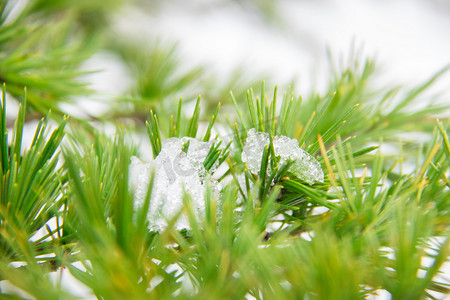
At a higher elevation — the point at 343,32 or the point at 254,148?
the point at 343,32

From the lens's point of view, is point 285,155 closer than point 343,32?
Yes

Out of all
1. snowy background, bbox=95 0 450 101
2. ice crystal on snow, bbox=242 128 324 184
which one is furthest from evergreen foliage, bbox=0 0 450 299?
snowy background, bbox=95 0 450 101

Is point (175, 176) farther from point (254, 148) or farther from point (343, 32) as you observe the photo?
point (343, 32)

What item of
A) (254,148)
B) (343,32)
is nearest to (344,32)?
(343,32)

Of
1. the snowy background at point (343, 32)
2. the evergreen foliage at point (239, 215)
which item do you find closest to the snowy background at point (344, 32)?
the snowy background at point (343, 32)

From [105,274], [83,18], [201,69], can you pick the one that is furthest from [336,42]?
[105,274]

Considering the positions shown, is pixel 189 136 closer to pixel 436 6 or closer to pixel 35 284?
pixel 35 284

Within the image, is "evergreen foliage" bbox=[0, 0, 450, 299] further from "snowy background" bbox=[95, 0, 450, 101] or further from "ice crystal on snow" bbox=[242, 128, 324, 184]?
"snowy background" bbox=[95, 0, 450, 101]

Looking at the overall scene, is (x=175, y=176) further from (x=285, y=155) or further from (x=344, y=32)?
(x=344, y=32)
